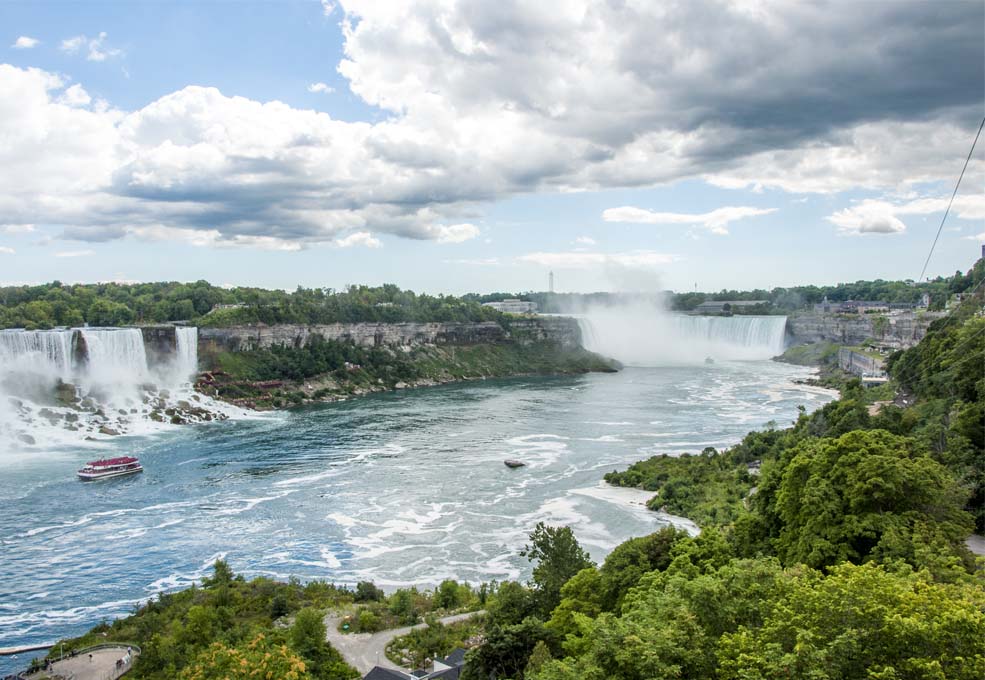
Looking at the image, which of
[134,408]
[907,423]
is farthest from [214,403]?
[907,423]

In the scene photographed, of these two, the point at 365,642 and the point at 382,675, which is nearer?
the point at 382,675

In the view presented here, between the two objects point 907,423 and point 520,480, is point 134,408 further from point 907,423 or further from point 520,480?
point 907,423

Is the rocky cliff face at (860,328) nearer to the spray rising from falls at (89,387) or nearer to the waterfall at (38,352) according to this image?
the spray rising from falls at (89,387)

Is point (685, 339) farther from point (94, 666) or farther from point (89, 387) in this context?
point (94, 666)

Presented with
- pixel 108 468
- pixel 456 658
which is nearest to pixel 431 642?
pixel 456 658

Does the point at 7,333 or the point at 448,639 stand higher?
the point at 7,333

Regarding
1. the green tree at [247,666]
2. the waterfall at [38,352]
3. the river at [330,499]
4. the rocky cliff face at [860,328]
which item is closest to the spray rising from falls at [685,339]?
the rocky cliff face at [860,328]

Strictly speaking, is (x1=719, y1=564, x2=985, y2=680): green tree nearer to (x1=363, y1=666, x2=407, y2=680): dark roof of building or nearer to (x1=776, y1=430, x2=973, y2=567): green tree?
(x1=776, y1=430, x2=973, y2=567): green tree
